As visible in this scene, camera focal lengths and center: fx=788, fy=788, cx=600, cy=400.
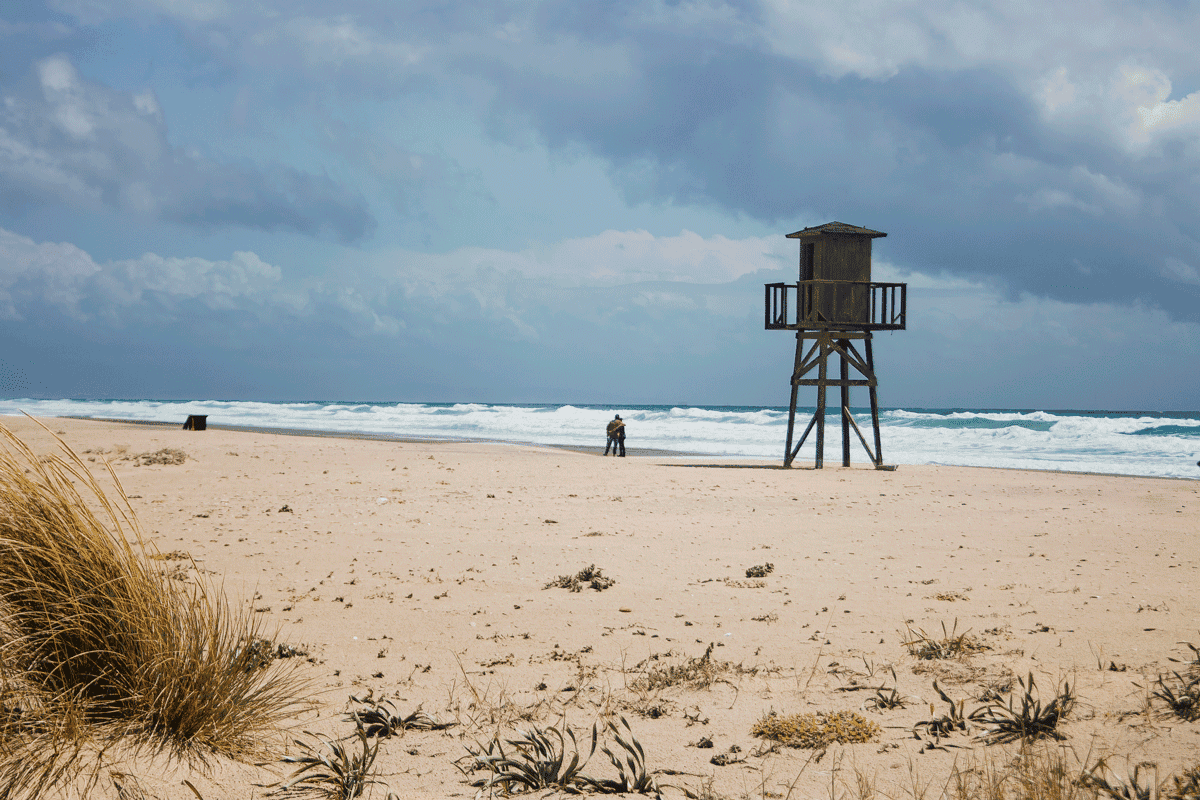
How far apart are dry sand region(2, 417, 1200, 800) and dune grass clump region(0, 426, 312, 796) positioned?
0.90ft

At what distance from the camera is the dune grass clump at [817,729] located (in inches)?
136

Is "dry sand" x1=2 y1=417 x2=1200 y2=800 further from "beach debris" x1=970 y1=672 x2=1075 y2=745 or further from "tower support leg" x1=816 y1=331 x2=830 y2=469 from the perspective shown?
"tower support leg" x1=816 y1=331 x2=830 y2=469

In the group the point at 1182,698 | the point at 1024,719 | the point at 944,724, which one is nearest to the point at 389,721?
the point at 944,724

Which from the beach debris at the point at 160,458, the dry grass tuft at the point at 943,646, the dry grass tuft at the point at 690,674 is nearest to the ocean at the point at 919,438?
the beach debris at the point at 160,458

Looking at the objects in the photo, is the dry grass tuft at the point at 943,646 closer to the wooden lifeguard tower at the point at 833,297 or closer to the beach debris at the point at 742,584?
the beach debris at the point at 742,584

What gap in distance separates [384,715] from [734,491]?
32.3 feet

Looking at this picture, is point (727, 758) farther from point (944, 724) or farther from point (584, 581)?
point (584, 581)

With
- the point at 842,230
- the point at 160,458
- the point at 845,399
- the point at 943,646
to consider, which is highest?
the point at 842,230

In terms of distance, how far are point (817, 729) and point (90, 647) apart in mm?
3016

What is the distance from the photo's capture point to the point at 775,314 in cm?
1894

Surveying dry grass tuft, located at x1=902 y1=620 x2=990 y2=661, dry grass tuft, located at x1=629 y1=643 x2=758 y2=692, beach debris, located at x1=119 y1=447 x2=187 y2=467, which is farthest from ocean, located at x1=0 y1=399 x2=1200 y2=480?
dry grass tuft, located at x1=629 y1=643 x2=758 y2=692

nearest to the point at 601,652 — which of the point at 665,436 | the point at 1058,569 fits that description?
the point at 1058,569

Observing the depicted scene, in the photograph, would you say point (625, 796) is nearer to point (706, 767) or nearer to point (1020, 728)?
point (706, 767)

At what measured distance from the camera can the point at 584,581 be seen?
6590 millimetres
